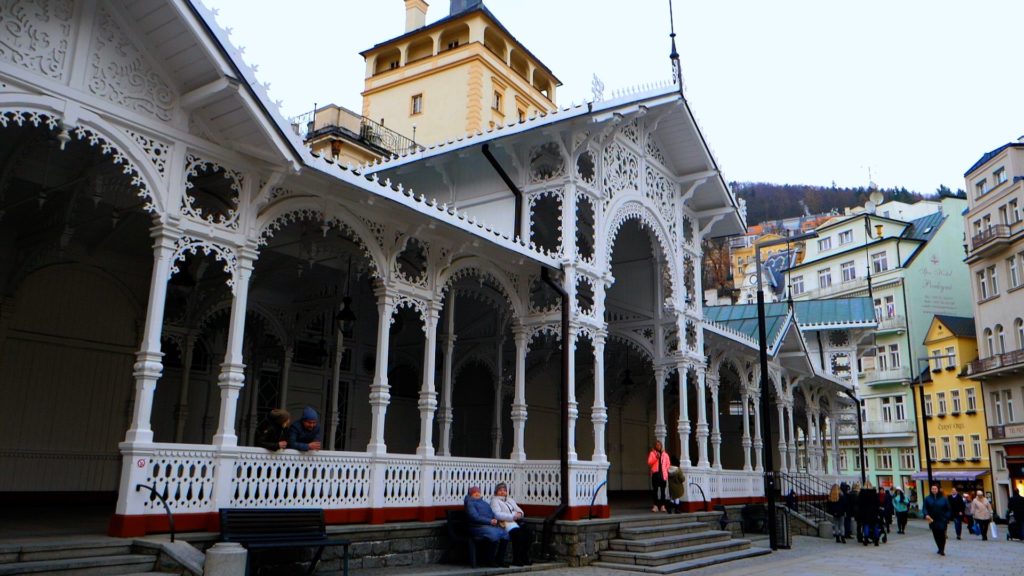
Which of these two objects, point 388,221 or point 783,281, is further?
point 783,281

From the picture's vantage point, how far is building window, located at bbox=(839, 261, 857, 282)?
177 ft

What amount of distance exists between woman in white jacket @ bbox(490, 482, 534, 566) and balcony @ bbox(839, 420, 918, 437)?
39466 mm

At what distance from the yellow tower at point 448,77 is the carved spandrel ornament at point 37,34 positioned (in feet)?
89.7

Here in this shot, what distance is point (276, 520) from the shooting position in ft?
28.5

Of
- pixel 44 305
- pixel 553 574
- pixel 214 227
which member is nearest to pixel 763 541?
pixel 553 574

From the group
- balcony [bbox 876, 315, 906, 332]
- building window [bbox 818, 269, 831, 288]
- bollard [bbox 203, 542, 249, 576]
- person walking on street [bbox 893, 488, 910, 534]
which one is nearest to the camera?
bollard [bbox 203, 542, 249, 576]

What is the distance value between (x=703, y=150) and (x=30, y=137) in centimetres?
1285

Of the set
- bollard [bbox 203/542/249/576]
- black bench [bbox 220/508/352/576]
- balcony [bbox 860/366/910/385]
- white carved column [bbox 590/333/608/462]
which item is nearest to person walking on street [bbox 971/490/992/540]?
white carved column [bbox 590/333/608/462]

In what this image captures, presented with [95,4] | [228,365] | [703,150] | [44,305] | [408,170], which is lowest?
[228,365]

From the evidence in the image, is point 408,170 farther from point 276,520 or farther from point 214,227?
point 276,520

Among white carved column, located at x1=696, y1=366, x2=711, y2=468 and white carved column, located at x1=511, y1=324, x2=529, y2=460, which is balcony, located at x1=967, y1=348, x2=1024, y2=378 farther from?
white carved column, located at x1=511, y1=324, x2=529, y2=460

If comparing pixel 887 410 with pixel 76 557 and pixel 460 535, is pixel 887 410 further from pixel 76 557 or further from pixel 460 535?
pixel 76 557

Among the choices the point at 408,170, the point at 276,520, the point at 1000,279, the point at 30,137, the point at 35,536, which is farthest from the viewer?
the point at 1000,279

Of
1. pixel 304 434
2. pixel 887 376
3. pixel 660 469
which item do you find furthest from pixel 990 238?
pixel 304 434
